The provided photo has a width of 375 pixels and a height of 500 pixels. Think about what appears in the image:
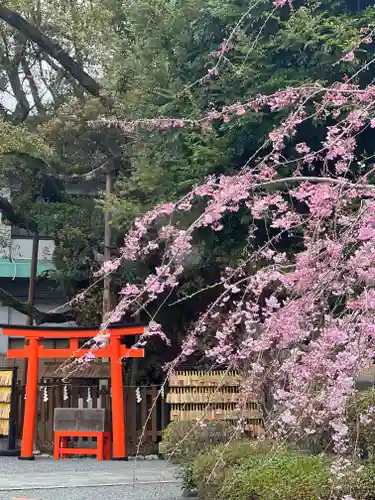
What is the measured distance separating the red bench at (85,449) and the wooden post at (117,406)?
0.66 feet

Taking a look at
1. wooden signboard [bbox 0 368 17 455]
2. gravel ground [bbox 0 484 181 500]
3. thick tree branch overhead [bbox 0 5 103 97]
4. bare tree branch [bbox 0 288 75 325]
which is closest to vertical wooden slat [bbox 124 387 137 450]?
wooden signboard [bbox 0 368 17 455]

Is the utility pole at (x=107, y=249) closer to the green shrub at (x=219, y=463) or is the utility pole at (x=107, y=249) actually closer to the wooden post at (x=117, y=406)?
the wooden post at (x=117, y=406)

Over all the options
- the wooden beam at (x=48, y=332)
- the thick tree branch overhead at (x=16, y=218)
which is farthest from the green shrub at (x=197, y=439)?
the thick tree branch overhead at (x=16, y=218)

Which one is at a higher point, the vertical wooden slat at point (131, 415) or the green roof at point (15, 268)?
the green roof at point (15, 268)

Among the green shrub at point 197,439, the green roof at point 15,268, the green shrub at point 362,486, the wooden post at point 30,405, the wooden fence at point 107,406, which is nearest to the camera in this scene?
the green shrub at point 362,486

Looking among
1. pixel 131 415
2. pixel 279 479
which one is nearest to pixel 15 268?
pixel 131 415

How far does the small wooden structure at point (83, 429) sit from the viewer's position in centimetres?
990

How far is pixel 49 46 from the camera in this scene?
11516 mm

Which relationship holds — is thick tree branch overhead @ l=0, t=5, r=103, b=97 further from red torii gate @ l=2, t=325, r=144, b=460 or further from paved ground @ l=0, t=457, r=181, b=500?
paved ground @ l=0, t=457, r=181, b=500

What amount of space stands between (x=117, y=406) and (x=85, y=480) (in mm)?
2066

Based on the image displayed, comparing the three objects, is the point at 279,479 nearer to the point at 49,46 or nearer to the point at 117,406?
the point at 117,406

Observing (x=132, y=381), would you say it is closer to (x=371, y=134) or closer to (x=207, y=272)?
(x=207, y=272)

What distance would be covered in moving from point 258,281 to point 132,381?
7.52m

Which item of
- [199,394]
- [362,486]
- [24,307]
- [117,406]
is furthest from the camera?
[24,307]
